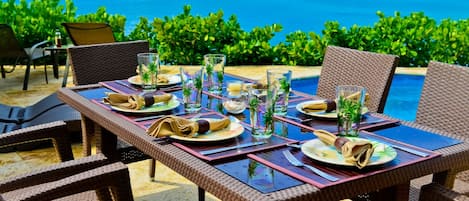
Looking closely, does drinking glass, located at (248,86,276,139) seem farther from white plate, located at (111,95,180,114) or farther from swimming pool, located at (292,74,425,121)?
swimming pool, located at (292,74,425,121)

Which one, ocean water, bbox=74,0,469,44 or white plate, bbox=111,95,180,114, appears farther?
ocean water, bbox=74,0,469,44

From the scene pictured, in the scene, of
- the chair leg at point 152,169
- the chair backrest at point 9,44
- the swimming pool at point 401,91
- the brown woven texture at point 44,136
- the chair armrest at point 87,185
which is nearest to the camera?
the chair armrest at point 87,185

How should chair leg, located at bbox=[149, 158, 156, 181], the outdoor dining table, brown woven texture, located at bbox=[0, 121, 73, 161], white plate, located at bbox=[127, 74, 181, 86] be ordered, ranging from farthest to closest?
1. chair leg, located at bbox=[149, 158, 156, 181]
2. white plate, located at bbox=[127, 74, 181, 86]
3. brown woven texture, located at bbox=[0, 121, 73, 161]
4. the outdoor dining table

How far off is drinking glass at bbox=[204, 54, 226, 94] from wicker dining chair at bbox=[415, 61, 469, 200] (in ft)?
2.89

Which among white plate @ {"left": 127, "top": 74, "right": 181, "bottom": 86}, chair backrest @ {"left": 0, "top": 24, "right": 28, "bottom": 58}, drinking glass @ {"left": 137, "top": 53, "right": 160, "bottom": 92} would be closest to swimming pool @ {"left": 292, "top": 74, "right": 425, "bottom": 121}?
chair backrest @ {"left": 0, "top": 24, "right": 28, "bottom": 58}

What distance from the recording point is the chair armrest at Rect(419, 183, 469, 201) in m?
1.66

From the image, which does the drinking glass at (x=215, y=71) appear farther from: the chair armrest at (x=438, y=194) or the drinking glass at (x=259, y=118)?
the chair armrest at (x=438, y=194)

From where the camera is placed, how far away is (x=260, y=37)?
780cm

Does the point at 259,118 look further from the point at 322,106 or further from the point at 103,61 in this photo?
the point at 103,61

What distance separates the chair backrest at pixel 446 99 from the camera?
2.22 m

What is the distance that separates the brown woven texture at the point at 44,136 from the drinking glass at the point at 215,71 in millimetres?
664

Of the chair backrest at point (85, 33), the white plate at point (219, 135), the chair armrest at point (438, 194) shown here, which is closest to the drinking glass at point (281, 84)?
the white plate at point (219, 135)

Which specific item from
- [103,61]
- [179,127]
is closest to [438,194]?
[179,127]

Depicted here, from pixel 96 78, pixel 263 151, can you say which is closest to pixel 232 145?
pixel 263 151
